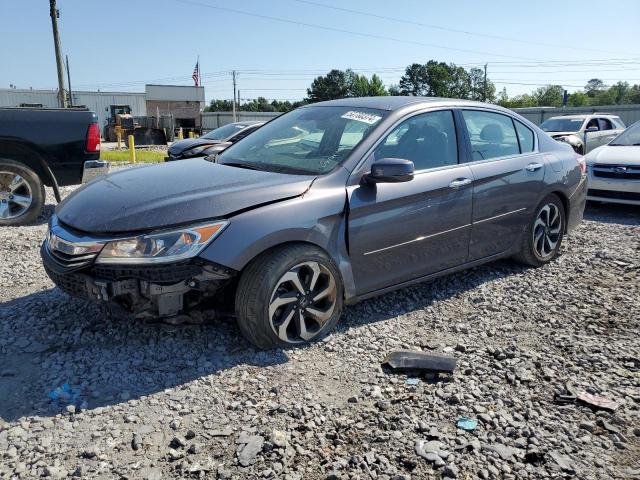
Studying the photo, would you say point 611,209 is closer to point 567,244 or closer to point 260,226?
point 567,244

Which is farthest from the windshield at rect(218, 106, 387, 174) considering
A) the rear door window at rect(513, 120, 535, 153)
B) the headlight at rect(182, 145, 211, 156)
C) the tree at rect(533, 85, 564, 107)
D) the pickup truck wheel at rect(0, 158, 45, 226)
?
the tree at rect(533, 85, 564, 107)

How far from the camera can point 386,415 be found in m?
2.88

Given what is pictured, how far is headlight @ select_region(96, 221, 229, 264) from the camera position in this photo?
3105mm

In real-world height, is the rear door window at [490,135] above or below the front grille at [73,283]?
above

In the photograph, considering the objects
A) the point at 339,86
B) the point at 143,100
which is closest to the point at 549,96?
the point at 339,86

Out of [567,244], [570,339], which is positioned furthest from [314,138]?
[567,244]

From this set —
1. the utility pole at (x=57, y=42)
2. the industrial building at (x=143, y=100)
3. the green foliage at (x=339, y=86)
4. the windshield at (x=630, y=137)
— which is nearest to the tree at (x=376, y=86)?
the green foliage at (x=339, y=86)

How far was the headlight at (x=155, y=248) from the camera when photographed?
10.2ft

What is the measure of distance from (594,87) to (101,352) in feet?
452

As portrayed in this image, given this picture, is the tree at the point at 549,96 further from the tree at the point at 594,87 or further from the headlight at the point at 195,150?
the headlight at the point at 195,150

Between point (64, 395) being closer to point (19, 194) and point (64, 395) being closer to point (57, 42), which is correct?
point (19, 194)

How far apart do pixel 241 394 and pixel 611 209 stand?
802cm

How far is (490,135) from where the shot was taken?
4.89m

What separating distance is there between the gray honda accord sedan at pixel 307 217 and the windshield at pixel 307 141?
0.05 feet
